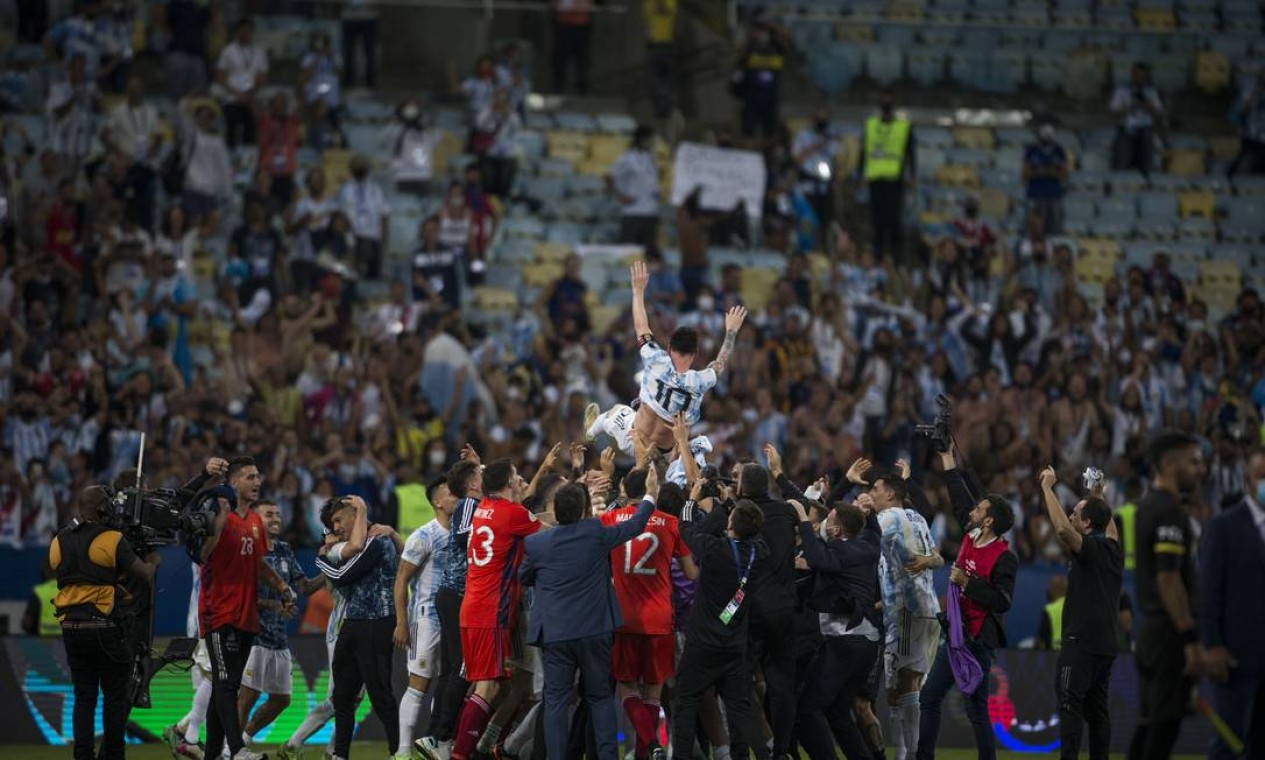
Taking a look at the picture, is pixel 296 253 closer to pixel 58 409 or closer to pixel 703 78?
pixel 58 409

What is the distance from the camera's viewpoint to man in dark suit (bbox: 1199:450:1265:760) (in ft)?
34.0

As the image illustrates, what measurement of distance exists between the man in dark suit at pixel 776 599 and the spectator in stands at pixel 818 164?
1408cm

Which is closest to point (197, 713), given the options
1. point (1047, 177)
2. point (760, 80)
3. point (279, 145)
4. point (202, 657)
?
point (202, 657)

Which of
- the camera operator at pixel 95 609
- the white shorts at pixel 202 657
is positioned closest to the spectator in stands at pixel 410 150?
the white shorts at pixel 202 657

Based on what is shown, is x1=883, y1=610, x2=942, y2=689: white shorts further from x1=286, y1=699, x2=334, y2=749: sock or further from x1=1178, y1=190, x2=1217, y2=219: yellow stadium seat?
x1=1178, y1=190, x2=1217, y2=219: yellow stadium seat

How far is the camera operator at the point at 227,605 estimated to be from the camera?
13789 mm

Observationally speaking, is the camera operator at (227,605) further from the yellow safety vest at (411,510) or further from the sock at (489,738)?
the yellow safety vest at (411,510)

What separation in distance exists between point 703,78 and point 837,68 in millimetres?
2850

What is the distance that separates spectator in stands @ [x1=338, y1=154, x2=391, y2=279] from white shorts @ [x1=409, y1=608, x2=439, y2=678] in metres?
10.9


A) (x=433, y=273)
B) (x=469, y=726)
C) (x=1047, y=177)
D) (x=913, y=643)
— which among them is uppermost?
(x=1047, y=177)

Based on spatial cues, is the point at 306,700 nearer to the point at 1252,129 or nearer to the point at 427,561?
the point at 427,561

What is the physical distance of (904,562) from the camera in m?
14.4

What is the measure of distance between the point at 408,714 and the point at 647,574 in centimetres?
214

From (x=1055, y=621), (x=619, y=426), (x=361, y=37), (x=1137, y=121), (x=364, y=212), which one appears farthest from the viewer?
(x=1137, y=121)
